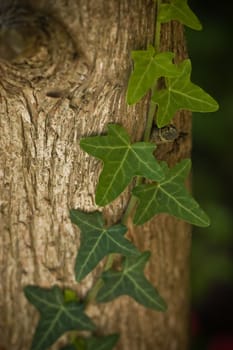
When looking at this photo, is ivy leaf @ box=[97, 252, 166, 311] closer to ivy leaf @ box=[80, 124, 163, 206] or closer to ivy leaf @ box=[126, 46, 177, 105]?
ivy leaf @ box=[80, 124, 163, 206]

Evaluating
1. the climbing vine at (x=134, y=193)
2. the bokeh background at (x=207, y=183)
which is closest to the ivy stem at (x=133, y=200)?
the climbing vine at (x=134, y=193)

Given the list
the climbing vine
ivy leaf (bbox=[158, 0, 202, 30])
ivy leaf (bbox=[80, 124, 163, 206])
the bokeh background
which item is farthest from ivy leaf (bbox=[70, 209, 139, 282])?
the bokeh background

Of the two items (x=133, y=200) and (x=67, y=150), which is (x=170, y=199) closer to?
(x=133, y=200)

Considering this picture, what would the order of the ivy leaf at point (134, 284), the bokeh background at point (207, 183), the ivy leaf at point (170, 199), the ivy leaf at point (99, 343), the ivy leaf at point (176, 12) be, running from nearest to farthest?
the ivy leaf at point (176, 12) < the ivy leaf at point (170, 199) < the ivy leaf at point (134, 284) < the ivy leaf at point (99, 343) < the bokeh background at point (207, 183)

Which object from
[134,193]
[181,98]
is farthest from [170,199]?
[181,98]

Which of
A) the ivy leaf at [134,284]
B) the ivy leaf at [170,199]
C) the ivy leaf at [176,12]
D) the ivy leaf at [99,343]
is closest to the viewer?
the ivy leaf at [176,12]

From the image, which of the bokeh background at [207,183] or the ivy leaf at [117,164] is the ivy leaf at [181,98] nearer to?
the ivy leaf at [117,164]

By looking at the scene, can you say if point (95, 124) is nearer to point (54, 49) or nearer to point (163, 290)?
point (54, 49)
